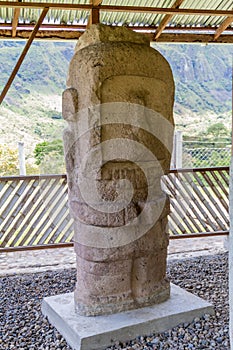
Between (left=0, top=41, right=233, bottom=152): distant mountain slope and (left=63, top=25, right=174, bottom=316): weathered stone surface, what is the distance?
12602mm

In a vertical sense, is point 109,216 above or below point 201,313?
above

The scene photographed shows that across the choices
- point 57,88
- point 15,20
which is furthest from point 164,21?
point 57,88

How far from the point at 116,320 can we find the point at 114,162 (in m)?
1.13

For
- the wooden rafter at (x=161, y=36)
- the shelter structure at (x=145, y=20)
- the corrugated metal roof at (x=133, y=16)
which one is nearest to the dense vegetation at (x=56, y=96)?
the wooden rafter at (x=161, y=36)

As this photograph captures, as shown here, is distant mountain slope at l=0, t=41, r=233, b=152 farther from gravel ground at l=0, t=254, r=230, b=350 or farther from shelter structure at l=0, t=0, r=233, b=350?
gravel ground at l=0, t=254, r=230, b=350

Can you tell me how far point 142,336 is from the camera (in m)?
2.73

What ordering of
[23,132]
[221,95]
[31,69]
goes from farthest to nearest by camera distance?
[221,95], [31,69], [23,132]

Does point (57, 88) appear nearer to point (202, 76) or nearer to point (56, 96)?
point (56, 96)

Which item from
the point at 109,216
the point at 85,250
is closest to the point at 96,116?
the point at 109,216

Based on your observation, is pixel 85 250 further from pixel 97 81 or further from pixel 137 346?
pixel 97 81

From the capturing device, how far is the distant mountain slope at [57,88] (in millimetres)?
16797

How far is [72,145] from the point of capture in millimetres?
2828

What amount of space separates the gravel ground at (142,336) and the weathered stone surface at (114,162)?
32 cm

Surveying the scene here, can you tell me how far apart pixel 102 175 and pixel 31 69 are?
19.0m
